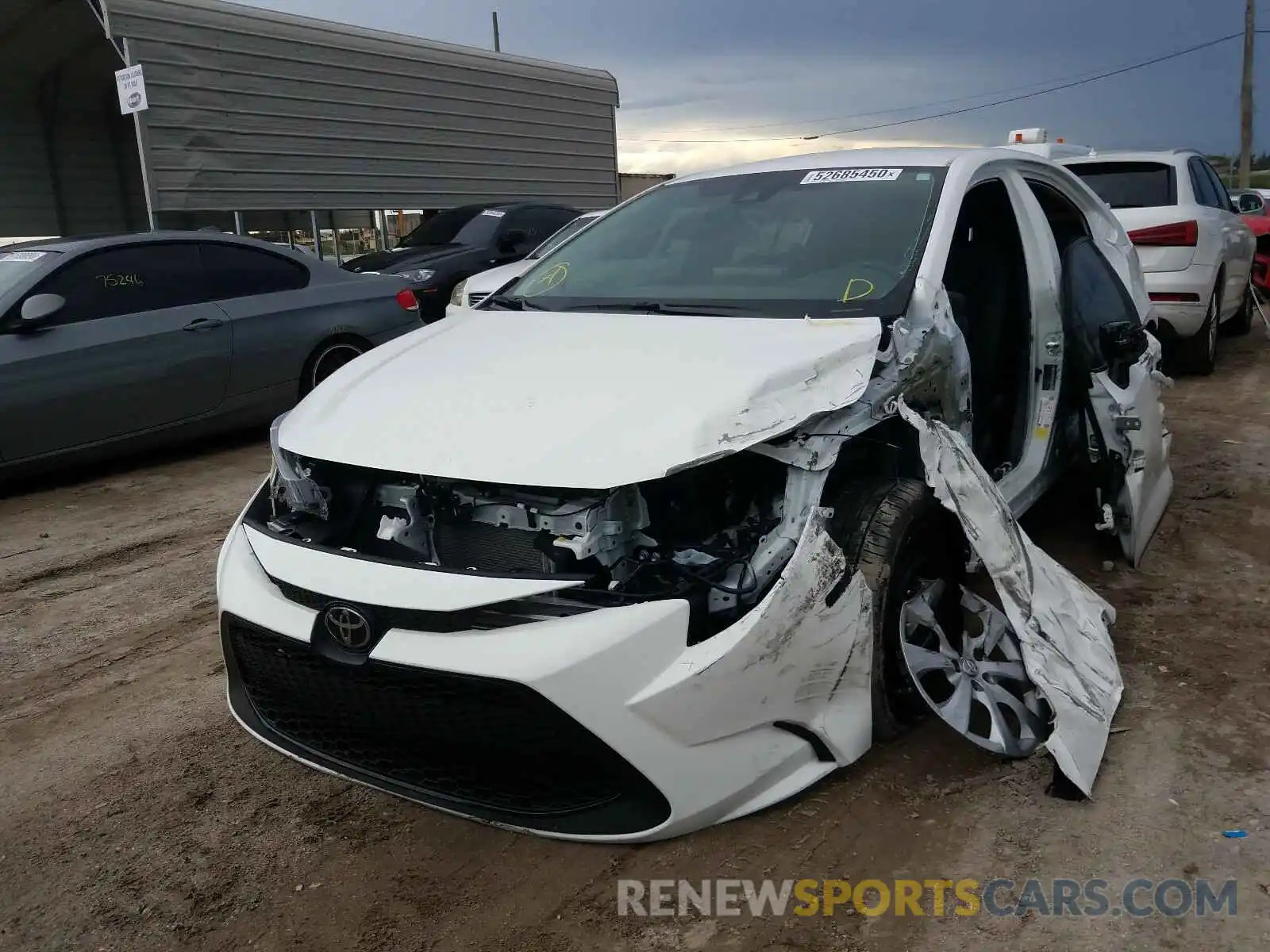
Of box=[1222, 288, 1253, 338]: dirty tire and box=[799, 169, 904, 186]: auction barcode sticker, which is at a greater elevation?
box=[799, 169, 904, 186]: auction barcode sticker

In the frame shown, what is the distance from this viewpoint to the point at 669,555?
235cm

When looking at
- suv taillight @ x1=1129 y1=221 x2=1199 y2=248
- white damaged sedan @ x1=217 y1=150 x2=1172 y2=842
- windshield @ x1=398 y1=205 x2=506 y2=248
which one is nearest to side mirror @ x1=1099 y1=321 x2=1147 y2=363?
white damaged sedan @ x1=217 y1=150 x2=1172 y2=842

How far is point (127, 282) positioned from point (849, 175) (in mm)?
4538

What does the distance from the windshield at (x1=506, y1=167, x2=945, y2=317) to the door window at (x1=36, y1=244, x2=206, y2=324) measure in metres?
3.30

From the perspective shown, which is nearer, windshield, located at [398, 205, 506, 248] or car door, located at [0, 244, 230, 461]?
car door, located at [0, 244, 230, 461]

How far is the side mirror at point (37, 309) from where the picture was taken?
551 centimetres

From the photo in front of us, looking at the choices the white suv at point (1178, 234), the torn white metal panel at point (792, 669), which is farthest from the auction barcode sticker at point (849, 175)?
the white suv at point (1178, 234)

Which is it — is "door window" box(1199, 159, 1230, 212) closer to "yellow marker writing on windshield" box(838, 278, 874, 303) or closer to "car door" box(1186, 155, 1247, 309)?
"car door" box(1186, 155, 1247, 309)

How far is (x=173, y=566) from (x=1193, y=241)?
6.98 m

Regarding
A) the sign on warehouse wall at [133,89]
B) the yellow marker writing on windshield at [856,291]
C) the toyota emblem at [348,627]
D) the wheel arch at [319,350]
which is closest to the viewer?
the toyota emblem at [348,627]

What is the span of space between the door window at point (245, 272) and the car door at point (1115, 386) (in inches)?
198

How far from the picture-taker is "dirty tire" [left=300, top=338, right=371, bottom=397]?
6867 mm

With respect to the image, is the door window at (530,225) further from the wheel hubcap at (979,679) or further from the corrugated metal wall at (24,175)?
the corrugated metal wall at (24,175)

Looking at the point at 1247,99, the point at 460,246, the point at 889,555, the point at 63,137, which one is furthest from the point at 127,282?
the point at 1247,99
